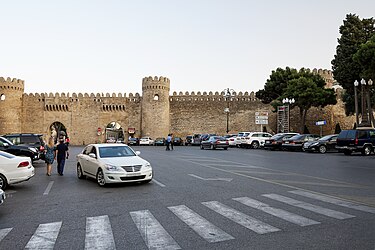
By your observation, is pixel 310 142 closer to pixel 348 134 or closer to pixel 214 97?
pixel 348 134

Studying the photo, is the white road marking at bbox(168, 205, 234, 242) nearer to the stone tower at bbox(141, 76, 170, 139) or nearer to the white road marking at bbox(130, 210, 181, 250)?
the white road marking at bbox(130, 210, 181, 250)

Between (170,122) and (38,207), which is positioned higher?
(170,122)

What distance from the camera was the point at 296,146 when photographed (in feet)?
94.7

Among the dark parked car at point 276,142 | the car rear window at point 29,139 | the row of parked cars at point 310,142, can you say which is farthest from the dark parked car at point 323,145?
the car rear window at point 29,139

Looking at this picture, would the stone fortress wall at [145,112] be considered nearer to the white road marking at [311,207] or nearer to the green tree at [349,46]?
the green tree at [349,46]

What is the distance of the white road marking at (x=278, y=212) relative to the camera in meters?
6.10

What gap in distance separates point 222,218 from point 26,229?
3.28 m

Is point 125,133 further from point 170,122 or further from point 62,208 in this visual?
point 62,208

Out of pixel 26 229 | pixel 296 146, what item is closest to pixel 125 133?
pixel 296 146

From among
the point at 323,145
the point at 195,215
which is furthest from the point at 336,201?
the point at 323,145

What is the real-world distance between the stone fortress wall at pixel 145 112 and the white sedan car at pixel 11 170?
44.0 meters

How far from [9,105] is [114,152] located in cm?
5052

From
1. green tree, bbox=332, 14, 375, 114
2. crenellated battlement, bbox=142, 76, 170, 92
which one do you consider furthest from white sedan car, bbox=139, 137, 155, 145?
green tree, bbox=332, 14, 375, 114

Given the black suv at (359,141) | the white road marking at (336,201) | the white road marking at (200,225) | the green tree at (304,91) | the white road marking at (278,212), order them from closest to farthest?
the white road marking at (200,225) → the white road marking at (278,212) → the white road marking at (336,201) → the black suv at (359,141) → the green tree at (304,91)
